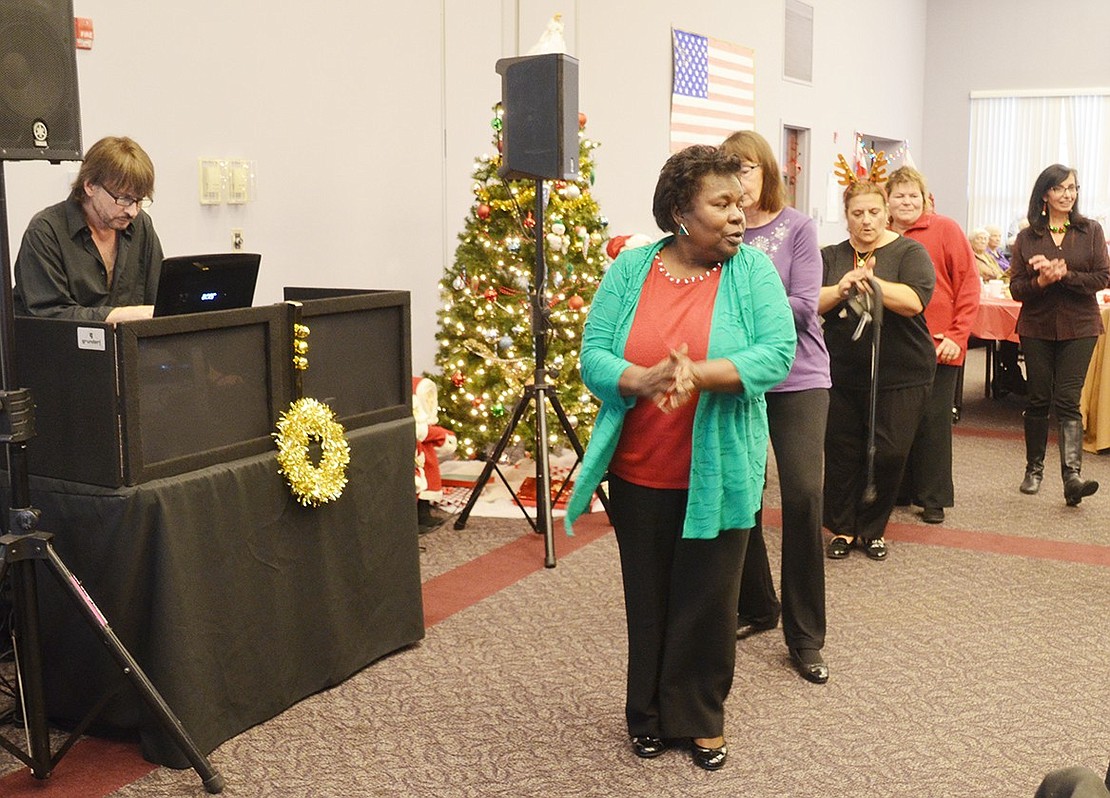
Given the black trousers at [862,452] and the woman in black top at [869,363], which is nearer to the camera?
the woman in black top at [869,363]

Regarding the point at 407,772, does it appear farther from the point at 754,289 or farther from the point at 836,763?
the point at 754,289

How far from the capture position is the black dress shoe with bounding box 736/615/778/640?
3846 millimetres

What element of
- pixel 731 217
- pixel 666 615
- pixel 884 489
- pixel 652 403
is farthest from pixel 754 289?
pixel 884 489

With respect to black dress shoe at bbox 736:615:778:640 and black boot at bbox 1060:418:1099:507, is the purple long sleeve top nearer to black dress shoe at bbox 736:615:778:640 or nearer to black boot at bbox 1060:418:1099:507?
black dress shoe at bbox 736:615:778:640

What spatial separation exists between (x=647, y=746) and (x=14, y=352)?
68.4 inches

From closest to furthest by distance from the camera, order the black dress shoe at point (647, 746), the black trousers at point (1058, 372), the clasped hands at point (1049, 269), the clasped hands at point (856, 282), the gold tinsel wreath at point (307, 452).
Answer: the black dress shoe at point (647, 746) < the gold tinsel wreath at point (307, 452) < the clasped hands at point (856, 282) < the clasped hands at point (1049, 269) < the black trousers at point (1058, 372)

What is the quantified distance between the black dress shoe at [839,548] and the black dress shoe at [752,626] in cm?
99

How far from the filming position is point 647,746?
9.83 feet

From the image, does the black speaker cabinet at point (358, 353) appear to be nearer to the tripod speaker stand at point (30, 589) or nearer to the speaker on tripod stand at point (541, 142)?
the tripod speaker stand at point (30, 589)

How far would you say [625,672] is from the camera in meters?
3.56

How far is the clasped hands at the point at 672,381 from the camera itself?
8.52 feet

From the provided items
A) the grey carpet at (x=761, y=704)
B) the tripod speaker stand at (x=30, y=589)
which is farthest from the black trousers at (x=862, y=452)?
the tripod speaker stand at (x=30, y=589)

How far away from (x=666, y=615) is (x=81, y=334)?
1535 millimetres

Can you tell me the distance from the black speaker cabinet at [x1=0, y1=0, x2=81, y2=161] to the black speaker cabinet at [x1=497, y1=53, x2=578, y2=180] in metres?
2.32
